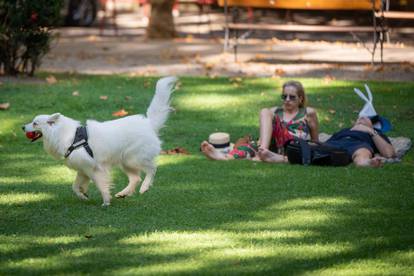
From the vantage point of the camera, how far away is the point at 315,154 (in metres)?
8.97

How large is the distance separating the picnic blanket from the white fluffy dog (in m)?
2.92

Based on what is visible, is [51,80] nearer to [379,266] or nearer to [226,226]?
[226,226]

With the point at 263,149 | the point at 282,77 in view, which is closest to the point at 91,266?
the point at 263,149

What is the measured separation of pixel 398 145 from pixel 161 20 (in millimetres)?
9973

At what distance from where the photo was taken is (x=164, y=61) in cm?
1574

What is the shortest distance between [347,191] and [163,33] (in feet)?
38.7

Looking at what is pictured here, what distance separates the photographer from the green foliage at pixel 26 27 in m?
13.0

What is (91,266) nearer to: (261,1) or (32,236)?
(32,236)

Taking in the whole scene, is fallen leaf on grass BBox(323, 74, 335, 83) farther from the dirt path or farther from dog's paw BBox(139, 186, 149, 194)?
dog's paw BBox(139, 186, 149, 194)

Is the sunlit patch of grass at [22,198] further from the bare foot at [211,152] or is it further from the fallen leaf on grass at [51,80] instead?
the fallen leaf on grass at [51,80]

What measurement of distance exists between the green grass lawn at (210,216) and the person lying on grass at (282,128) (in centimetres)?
30

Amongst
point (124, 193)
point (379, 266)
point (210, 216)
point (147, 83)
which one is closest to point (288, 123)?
point (124, 193)

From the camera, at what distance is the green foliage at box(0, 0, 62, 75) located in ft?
42.7

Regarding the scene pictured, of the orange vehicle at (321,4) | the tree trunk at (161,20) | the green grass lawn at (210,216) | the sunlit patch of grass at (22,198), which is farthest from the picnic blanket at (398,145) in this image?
the tree trunk at (161,20)
